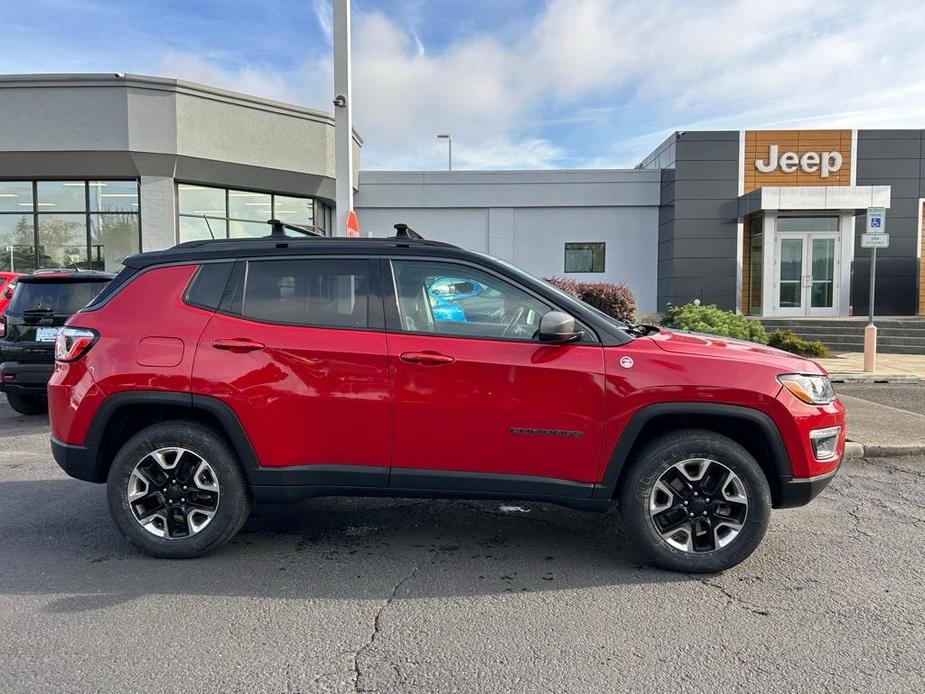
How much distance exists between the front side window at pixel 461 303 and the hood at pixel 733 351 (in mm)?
801

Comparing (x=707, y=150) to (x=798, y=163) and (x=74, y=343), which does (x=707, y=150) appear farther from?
(x=74, y=343)

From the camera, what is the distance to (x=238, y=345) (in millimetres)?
3898

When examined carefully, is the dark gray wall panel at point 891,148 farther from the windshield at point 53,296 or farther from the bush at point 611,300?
the windshield at point 53,296

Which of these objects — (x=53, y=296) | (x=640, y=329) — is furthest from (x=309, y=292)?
(x=53, y=296)

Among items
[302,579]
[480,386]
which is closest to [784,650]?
[480,386]

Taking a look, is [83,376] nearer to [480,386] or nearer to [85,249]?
[480,386]

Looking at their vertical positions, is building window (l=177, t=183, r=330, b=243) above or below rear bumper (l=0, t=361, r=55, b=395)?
above

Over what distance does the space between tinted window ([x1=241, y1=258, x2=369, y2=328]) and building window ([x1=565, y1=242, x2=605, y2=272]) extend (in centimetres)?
1838

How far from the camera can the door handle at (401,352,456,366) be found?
3762 millimetres

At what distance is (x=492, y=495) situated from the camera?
3.85m

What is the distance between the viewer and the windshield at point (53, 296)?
25.8 ft

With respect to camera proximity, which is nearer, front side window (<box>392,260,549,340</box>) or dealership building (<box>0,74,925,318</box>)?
front side window (<box>392,260,549,340</box>)

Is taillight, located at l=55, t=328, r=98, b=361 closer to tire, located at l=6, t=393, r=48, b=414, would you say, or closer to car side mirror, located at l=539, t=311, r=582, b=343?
car side mirror, located at l=539, t=311, r=582, b=343

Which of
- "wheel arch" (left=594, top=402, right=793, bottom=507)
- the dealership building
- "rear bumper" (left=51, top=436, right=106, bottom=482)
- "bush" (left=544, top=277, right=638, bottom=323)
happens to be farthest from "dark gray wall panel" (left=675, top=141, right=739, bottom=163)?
"rear bumper" (left=51, top=436, right=106, bottom=482)
